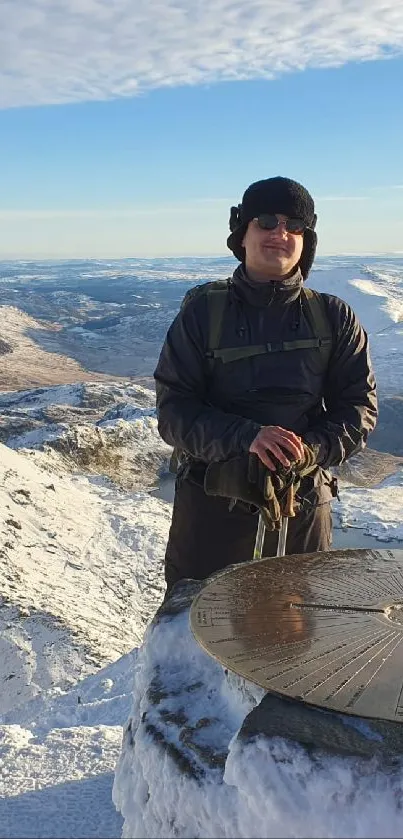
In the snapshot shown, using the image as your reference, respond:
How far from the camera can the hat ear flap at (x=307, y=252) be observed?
308cm

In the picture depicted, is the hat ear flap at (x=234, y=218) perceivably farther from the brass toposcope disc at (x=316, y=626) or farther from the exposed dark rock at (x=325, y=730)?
the exposed dark rock at (x=325, y=730)

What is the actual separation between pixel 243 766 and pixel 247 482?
109 cm

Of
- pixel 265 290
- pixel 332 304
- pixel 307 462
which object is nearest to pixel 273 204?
pixel 265 290

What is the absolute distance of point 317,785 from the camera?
1.70m

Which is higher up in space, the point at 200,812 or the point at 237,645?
the point at 237,645

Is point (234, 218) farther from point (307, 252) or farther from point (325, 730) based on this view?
point (325, 730)

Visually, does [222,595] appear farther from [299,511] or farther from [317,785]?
[317,785]

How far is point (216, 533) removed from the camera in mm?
3088

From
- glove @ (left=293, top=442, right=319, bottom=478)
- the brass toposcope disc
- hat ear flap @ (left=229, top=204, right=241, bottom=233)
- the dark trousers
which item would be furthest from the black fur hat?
the brass toposcope disc

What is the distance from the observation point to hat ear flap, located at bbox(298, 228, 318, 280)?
3.08m

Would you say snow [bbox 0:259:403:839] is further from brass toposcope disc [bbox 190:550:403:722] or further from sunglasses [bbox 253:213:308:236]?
sunglasses [bbox 253:213:308:236]

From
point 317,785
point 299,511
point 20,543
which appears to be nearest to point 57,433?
point 20,543

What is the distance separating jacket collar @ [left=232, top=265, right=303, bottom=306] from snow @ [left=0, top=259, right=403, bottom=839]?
1278 millimetres

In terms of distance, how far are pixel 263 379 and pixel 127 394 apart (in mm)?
31846
